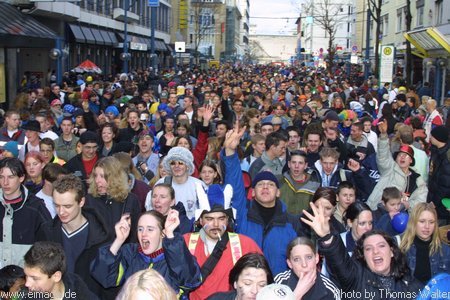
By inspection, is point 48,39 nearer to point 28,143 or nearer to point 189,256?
point 28,143

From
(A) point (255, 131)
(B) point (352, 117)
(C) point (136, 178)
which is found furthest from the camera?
(B) point (352, 117)

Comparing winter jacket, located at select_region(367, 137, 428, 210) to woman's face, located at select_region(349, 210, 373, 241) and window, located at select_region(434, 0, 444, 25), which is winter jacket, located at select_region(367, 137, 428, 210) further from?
window, located at select_region(434, 0, 444, 25)

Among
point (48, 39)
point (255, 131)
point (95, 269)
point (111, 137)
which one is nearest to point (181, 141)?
point (111, 137)

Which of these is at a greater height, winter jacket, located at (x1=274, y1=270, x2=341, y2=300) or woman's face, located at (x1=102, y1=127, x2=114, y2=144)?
woman's face, located at (x1=102, y1=127, x2=114, y2=144)

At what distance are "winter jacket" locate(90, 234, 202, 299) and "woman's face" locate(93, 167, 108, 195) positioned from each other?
1.34 meters

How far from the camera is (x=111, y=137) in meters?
9.67

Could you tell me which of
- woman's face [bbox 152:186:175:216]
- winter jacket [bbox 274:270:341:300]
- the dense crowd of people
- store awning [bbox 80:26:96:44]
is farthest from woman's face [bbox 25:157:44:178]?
store awning [bbox 80:26:96:44]

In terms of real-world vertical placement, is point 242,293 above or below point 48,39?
below

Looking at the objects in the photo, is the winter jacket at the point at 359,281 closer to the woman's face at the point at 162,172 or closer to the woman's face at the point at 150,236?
the woman's face at the point at 150,236

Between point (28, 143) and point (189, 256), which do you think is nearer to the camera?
point (189, 256)

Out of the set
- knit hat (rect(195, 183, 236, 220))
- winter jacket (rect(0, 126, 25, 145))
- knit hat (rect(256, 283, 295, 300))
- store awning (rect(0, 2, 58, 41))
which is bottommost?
knit hat (rect(256, 283, 295, 300))

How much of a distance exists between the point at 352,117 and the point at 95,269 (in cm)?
934

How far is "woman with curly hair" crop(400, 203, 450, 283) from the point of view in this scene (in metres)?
5.30

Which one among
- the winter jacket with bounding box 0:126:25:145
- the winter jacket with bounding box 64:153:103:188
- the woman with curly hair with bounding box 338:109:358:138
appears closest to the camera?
the winter jacket with bounding box 64:153:103:188
